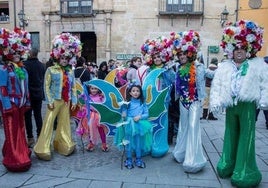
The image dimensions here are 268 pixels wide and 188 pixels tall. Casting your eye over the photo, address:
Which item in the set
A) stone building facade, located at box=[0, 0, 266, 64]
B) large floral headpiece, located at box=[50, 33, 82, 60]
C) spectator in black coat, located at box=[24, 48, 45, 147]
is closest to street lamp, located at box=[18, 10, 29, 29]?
stone building facade, located at box=[0, 0, 266, 64]

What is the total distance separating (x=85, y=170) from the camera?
489cm

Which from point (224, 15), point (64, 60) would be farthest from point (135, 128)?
point (224, 15)

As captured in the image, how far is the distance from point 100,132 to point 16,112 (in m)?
1.62

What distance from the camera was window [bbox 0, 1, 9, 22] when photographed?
69.2ft

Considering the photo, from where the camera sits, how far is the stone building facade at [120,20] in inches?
730

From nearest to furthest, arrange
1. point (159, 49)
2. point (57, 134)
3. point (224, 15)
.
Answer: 1. point (57, 134)
2. point (159, 49)
3. point (224, 15)

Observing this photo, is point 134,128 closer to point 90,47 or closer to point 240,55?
point 240,55

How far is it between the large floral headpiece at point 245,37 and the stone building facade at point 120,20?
14.6 metres

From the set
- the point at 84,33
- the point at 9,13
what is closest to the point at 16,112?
the point at 84,33

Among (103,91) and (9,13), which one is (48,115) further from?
(9,13)

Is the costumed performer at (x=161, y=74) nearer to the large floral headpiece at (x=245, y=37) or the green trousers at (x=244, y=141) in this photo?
the large floral headpiece at (x=245, y=37)

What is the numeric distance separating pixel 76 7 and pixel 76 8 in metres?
0.06

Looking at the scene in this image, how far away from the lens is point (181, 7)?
61.8ft

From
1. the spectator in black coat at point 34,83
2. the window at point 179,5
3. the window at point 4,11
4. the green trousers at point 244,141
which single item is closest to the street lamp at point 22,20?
the window at point 4,11
